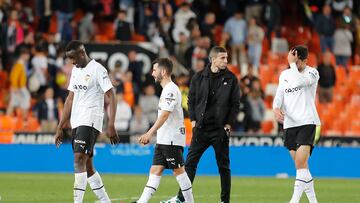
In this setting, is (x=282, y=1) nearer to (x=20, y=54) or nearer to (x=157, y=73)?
(x=20, y=54)

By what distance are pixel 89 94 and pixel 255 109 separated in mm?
13426

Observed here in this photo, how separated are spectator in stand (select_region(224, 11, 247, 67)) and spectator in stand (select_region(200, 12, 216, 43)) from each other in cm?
46

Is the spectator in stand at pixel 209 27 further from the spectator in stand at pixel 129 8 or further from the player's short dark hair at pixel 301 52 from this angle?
the player's short dark hair at pixel 301 52

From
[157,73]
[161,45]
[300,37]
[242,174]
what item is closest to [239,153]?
[242,174]

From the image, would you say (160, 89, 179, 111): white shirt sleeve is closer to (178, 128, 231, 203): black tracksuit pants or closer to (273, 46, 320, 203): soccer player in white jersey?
(178, 128, 231, 203): black tracksuit pants

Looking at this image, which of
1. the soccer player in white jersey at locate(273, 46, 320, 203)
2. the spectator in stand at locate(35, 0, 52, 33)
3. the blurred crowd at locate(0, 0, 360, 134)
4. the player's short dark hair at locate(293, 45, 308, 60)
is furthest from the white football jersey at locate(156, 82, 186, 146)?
the spectator in stand at locate(35, 0, 52, 33)

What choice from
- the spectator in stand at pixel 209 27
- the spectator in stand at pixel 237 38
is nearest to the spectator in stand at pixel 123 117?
the spectator in stand at pixel 209 27

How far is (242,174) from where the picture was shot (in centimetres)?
2469

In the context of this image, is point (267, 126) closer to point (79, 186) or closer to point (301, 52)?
point (301, 52)

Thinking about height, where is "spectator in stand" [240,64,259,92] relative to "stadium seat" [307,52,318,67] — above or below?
below

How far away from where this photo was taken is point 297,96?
1467 cm

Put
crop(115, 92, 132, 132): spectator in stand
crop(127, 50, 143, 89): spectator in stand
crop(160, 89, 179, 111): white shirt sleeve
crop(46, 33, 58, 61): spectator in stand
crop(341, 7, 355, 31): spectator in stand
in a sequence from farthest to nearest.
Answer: crop(341, 7, 355, 31): spectator in stand
crop(46, 33, 58, 61): spectator in stand
crop(127, 50, 143, 89): spectator in stand
crop(115, 92, 132, 132): spectator in stand
crop(160, 89, 179, 111): white shirt sleeve

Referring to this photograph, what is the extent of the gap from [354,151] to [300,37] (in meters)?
8.50

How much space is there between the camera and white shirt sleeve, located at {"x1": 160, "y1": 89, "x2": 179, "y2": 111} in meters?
13.8
